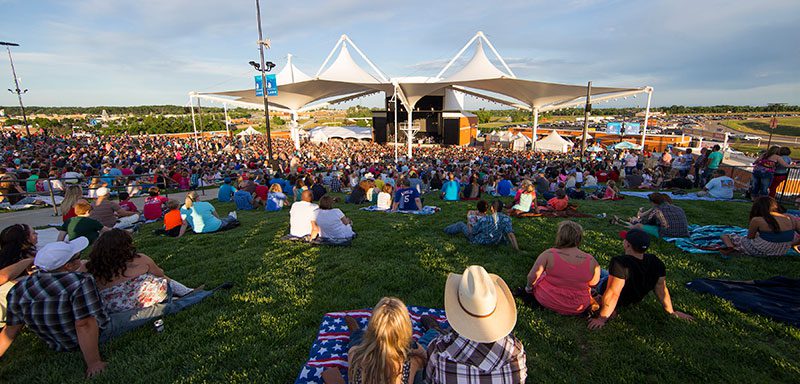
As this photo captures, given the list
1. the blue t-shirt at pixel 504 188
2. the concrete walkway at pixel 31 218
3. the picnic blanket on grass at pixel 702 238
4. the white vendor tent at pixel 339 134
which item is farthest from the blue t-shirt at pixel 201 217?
the white vendor tent at pixel 339 134

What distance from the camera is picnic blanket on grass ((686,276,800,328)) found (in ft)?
11.5

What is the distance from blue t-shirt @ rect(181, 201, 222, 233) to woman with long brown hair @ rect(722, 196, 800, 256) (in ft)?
30.6

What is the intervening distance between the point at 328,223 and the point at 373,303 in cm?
237

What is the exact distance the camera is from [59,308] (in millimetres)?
2885

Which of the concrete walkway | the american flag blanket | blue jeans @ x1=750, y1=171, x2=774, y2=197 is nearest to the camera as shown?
the american flag blanket

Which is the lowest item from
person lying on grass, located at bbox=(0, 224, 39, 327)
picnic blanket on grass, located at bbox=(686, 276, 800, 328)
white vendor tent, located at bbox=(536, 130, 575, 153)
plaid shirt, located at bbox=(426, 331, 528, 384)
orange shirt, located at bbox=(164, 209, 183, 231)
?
white vendor tent, located at bbox=(536, 130, 575, 153)

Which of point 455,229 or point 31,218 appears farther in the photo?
point 31,218

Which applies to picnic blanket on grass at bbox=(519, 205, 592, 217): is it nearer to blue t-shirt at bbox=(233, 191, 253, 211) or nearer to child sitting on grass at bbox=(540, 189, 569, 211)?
child sitting on grass at bbox=(540, 189, 569, 211)

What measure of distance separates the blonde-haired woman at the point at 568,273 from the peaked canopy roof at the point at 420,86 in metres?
27.9

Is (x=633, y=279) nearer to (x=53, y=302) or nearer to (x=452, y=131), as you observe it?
(x=53, y=302)

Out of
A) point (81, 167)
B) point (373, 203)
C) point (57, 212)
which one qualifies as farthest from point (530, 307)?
point (81, 167)

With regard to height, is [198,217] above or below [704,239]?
above

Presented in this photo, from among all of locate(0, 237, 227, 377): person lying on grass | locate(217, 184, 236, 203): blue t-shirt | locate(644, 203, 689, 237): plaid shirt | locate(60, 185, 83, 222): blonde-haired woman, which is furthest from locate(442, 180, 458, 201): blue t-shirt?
locate(0, 237, 227, 377): person lying on grass

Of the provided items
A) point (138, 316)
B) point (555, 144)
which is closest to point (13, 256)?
point (138, 316)
